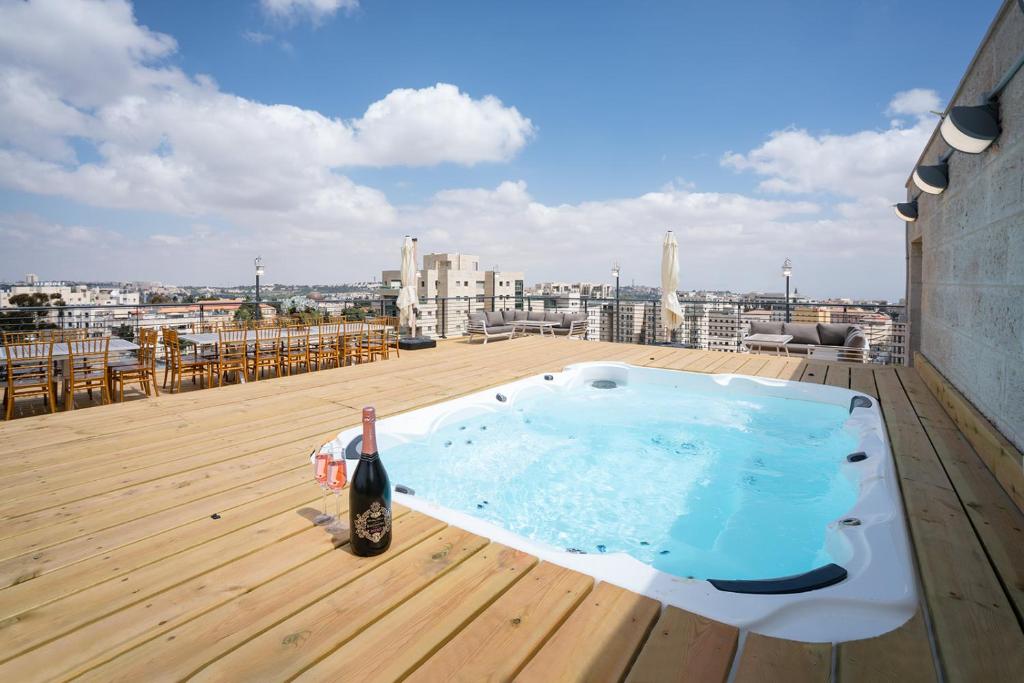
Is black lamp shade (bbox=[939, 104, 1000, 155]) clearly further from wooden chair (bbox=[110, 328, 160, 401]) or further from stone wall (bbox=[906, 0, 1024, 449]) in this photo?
wooden chair (bbox=[110, 328, 160, 401])

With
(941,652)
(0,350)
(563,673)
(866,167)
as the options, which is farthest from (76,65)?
(866,167)

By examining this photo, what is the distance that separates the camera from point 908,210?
562 centimetres

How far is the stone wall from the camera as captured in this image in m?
2.27

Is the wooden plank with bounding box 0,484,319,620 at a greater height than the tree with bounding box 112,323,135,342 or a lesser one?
lesser

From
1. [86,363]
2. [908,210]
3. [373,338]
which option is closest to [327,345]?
[373,338]

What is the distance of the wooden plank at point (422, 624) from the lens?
1.10 meters

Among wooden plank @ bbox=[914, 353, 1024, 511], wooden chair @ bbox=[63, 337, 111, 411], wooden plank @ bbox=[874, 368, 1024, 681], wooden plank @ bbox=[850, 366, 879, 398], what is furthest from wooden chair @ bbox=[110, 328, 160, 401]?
wooden plank @ bbox=[850, 366, 879, 398]

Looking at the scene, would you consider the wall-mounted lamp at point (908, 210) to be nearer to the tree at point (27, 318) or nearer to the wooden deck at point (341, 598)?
the wooden deck at point (341, 598)

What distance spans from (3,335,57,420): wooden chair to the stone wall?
21.3 ft

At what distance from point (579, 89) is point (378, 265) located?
30.8 ft

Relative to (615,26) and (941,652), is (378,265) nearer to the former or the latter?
(615,26)

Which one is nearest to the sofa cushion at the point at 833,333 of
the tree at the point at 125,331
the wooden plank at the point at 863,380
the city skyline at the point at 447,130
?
the city skyline at the point at 447,130

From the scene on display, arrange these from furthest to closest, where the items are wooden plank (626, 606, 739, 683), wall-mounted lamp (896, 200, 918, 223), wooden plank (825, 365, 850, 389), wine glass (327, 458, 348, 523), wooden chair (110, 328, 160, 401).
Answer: wall-mounted lamp (896, 200, 918, 223) < wooden chair (110, 328, 160, 401) < wooden plank (825, 365, 850, 389) < wine glass (327, 458, 348, 523) < wooden plank (626, 606, 739, 683)

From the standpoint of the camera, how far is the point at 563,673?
3.58ft
